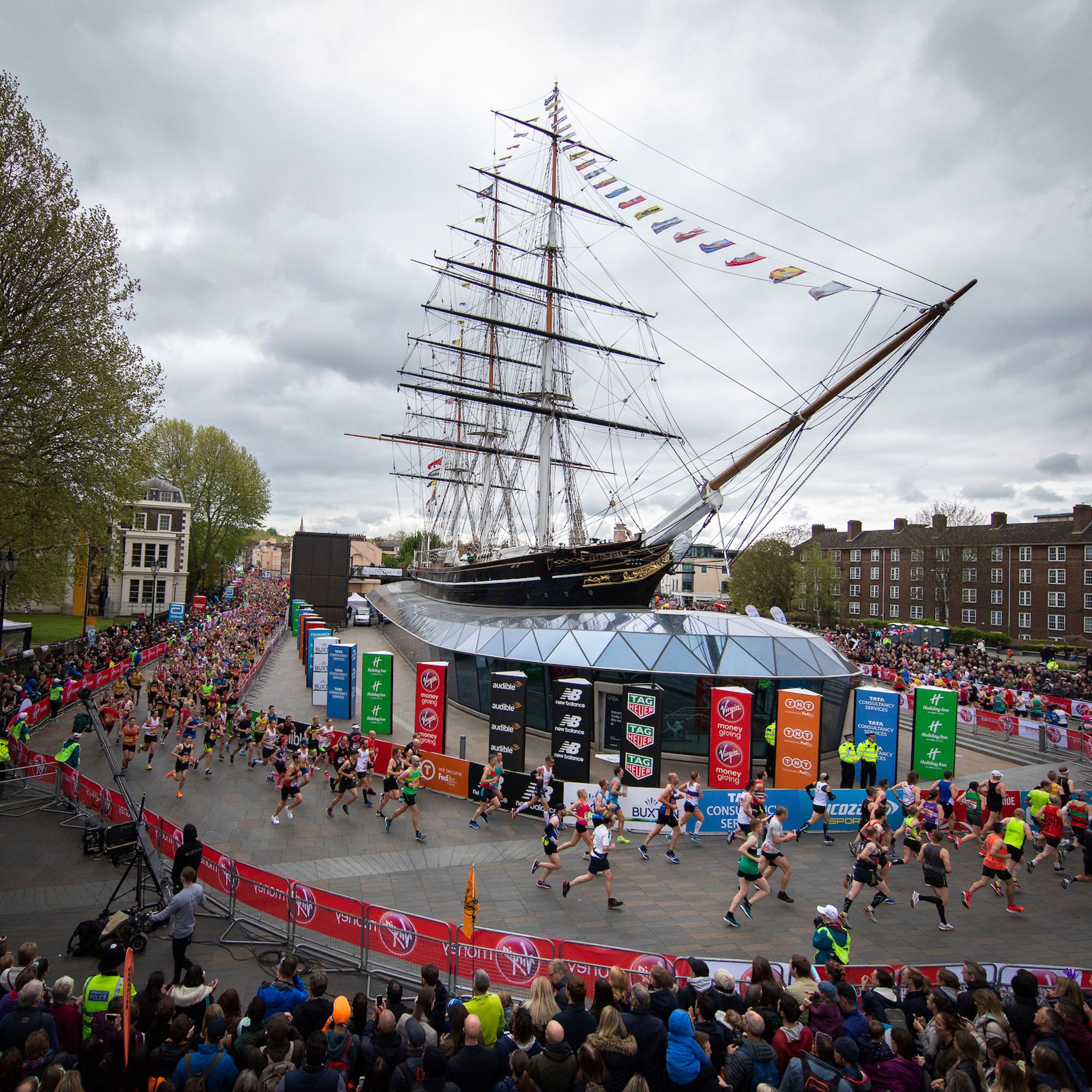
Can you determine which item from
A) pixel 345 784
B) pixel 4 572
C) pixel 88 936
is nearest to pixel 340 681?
pixel 345 784

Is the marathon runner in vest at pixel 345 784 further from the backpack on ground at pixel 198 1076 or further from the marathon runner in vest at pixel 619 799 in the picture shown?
the backpack on ground at pixel 198 1076

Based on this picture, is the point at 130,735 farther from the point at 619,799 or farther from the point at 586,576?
the point at 586,576

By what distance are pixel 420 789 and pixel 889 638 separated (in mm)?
47572

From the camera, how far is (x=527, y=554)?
3122 centimetres

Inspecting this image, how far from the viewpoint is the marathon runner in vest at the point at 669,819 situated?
38.4 feet

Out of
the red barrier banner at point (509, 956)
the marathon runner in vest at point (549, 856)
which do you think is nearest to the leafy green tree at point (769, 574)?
the marathon runner in vest at point (549, 856)

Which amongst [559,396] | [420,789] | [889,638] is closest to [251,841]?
[420,789]

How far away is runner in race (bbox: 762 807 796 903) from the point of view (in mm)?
9648

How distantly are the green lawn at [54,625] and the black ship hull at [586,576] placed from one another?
26.5 meters

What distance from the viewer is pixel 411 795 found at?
1197 centimetres

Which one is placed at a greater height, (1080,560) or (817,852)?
(1080,560)

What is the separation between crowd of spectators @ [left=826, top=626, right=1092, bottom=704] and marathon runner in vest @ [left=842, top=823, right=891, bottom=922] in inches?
641

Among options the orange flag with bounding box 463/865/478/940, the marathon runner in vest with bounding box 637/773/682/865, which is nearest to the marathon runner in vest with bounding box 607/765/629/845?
the marathon runner in vest with bounding box 637/773/682/865

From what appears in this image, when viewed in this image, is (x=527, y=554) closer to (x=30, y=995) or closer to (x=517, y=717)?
(x=517, y=717)
